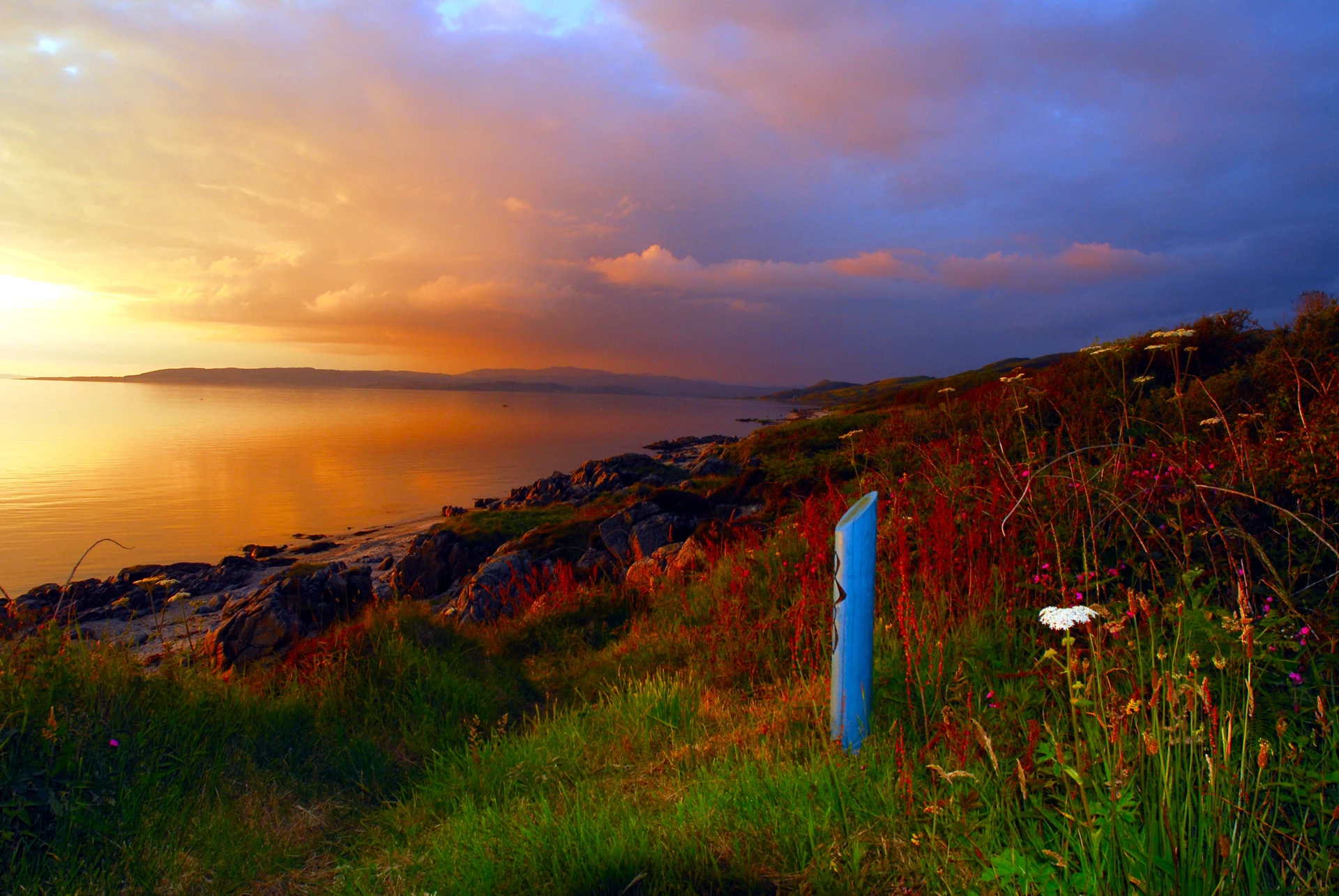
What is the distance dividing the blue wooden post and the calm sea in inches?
897

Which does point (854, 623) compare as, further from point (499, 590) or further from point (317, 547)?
point (317, 547)

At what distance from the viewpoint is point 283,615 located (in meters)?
7.62

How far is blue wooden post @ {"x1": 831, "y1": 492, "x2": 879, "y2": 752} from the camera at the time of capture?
332cm

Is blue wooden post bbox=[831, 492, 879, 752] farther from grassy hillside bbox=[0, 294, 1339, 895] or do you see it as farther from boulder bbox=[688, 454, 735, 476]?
boulder bbox=[688, 454, 735, 476]

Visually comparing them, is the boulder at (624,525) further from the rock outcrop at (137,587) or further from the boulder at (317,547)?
the boulder at (317,547)

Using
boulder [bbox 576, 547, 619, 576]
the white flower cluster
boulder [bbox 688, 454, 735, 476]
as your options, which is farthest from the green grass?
the white flower cluster

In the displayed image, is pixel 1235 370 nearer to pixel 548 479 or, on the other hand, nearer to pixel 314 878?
pixel 314 878

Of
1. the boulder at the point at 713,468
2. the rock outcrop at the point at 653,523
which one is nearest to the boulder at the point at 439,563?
the rock outcrop at the point at 653,523

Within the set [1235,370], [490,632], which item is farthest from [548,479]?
[1235,370]

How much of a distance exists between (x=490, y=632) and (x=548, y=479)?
23.0 m

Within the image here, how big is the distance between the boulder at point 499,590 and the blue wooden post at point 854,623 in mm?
5674

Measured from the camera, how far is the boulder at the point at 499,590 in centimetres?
889

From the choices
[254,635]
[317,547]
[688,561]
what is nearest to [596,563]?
[688,561]

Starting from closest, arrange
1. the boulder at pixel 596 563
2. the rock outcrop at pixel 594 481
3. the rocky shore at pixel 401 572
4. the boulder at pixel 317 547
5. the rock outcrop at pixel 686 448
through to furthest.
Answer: the rocky shore at pixel 401 572 → the boulder at pixel 596 563 → the boulder at pixel 317 547 → the rock outcrop at pixel 594 481 → the rock outcrop at pixel 686 448
